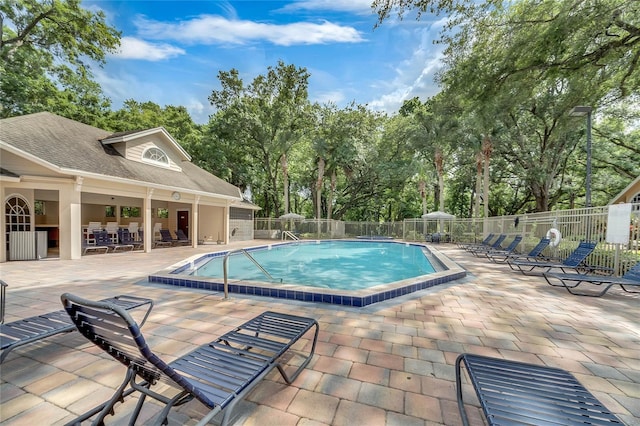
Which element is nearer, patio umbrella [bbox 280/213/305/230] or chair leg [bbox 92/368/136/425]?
chair leg [bbox 92/368/136/425]

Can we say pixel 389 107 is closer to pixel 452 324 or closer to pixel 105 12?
pixel 105 12

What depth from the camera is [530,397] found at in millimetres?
1622

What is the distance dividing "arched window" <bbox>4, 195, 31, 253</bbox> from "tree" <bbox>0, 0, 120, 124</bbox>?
29.8 feet

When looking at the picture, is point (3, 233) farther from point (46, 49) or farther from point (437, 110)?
point (437, 110)

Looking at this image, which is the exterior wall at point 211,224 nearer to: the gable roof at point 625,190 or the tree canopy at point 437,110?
the tree canopy at point 437,110

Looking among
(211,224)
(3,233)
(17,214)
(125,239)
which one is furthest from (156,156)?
(3,233)

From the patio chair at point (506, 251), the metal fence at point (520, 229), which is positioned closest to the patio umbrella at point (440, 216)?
the metal fence at point (520, 229)

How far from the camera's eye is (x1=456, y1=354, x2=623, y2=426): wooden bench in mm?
1438

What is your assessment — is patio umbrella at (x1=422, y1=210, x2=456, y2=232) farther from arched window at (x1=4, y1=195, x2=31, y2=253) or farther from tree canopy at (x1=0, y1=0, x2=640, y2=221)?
arched window at (x1=4, y1=195, x2=31, y2=253)

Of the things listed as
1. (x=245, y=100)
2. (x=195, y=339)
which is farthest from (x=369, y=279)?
(x=245, y=100)

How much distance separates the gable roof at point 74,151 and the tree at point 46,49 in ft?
15.6

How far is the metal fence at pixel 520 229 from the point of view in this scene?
6359 millimetres

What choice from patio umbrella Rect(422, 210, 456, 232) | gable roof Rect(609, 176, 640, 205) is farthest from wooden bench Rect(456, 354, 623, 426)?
gable roof Rect(609, 176, 640, 205)

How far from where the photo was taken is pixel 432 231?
19.8 metres
